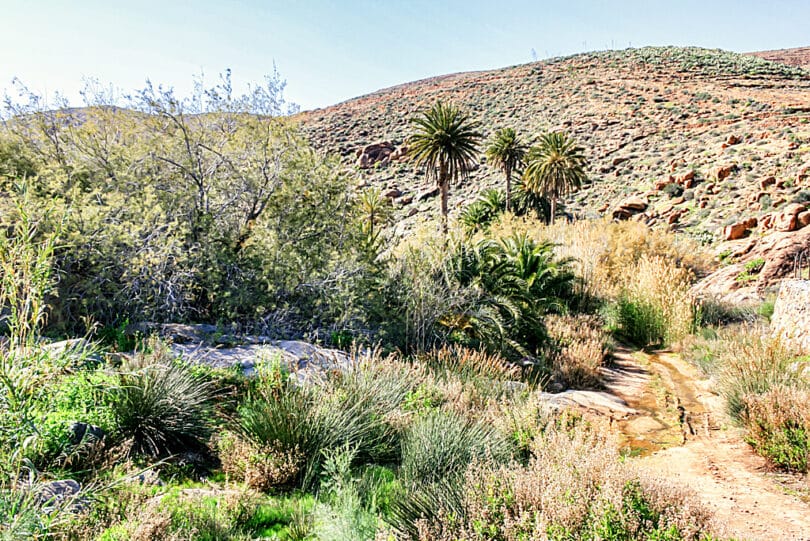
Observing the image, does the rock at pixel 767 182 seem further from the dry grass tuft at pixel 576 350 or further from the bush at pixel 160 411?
the bush at pixel 160 411

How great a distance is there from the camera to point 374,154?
40.6 meters

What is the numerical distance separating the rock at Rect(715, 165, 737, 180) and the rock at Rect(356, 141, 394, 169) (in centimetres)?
2387

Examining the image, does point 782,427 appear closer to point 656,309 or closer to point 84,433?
point 84,433

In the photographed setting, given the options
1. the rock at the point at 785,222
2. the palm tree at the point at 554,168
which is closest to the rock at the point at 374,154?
the palm tree at the point at 554,168

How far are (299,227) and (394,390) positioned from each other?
4.17 meters

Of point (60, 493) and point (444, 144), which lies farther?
point (444, 144)

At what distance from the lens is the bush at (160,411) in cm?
403

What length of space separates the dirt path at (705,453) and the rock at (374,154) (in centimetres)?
3275

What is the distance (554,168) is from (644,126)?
53.4 ft

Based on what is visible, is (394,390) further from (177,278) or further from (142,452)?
(177,278)

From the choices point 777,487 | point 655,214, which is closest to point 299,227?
Result: point 777,487

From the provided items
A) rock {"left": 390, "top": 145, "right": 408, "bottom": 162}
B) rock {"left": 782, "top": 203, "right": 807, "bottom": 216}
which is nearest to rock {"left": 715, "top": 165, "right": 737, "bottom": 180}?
rock {"left": 782, "top": 203, "right": 807, "bottom": 216}

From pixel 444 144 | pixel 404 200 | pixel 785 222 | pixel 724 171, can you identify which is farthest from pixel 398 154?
pixel 785 222

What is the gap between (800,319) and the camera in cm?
773
